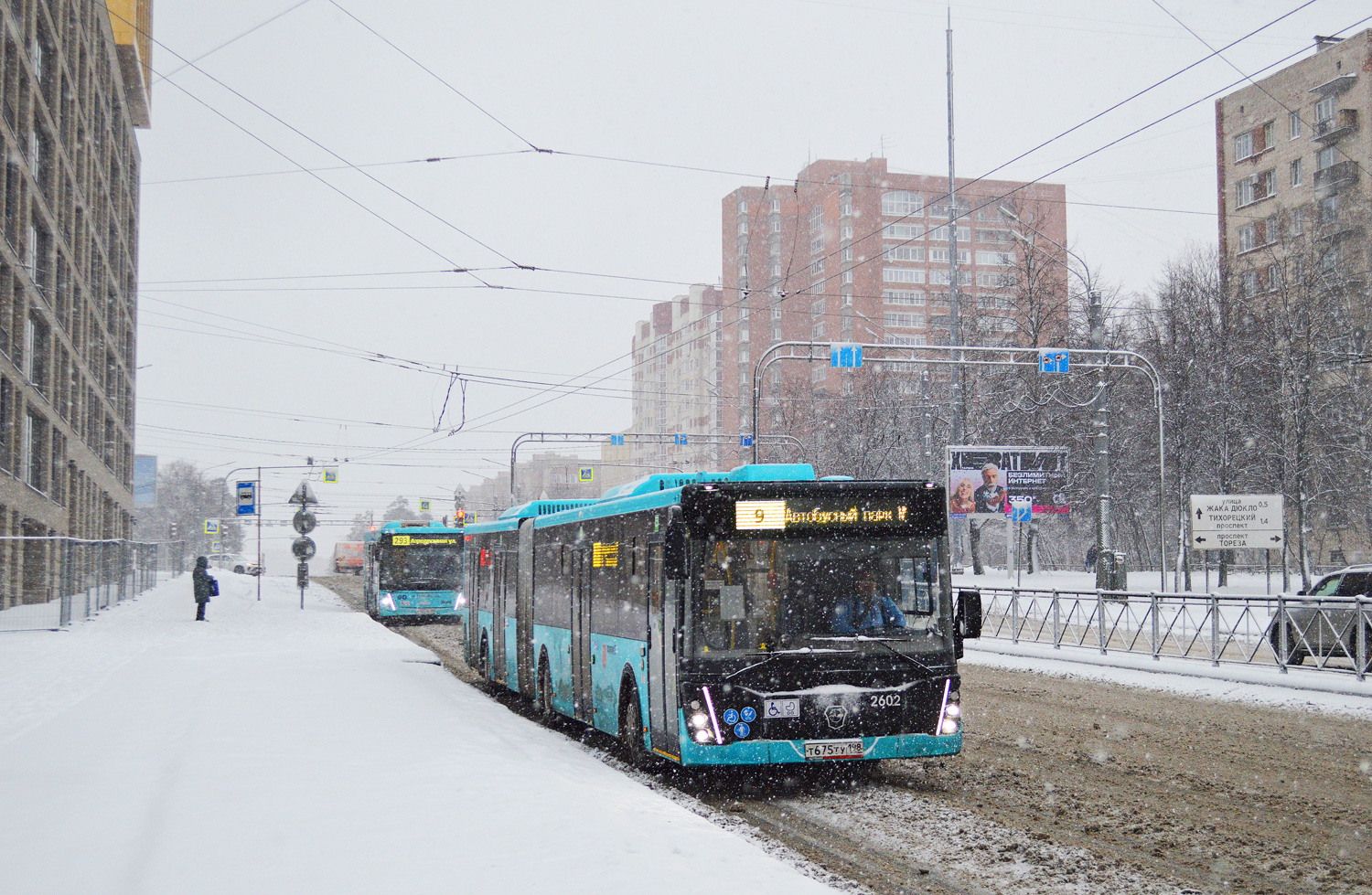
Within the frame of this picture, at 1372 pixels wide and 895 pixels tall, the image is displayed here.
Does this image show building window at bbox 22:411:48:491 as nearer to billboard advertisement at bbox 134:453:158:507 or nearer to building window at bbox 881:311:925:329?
billboard advertisement at bbox 134:453:158:507

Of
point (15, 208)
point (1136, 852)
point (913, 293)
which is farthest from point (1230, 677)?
point (913, 293)

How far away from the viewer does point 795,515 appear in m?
10.0

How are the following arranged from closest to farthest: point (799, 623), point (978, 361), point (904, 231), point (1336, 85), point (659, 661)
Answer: point (799, 623)
point (659, 661)
point (978, 361)
point (1336, 85)
point (904, 231)

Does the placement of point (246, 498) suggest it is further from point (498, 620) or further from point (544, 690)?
point (544, 690)

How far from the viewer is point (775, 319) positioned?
392 feet

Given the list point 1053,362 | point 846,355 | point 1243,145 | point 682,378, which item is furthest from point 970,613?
point 682,378

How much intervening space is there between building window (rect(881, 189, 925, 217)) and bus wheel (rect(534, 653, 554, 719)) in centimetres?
9891

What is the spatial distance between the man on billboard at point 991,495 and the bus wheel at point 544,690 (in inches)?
965

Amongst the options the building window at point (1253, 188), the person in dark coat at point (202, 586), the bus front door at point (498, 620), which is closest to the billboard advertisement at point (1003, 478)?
the person in dark coat at point (202, 586)

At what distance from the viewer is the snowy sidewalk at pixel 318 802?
6.11 m

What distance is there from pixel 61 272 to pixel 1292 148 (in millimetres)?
53712

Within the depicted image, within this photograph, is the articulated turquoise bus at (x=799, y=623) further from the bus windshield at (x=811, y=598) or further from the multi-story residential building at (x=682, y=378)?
the multi-story residential building at (x=682, y=378)

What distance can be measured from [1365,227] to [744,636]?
51.6 m

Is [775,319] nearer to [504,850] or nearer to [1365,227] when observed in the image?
[1365,227]
